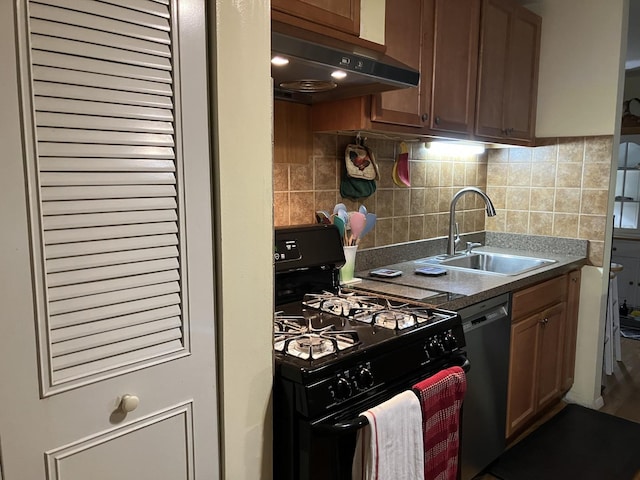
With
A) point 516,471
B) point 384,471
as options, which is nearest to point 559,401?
point 516,471

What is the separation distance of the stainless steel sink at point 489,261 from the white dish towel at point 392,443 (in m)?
1.39

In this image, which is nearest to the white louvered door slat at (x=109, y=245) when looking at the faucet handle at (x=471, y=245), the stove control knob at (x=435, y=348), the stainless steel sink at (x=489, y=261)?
the stove control knob at (x=435, y=348)

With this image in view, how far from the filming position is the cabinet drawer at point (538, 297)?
2.34 metres

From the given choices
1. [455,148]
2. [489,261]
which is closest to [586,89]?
[455,148]

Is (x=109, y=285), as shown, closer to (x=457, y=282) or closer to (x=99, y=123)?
(x=99, y=123)

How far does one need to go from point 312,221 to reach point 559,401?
6.63 feet

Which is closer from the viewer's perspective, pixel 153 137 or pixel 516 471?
pixel 153 137

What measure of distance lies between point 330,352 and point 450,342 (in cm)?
51

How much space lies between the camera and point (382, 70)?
1.67 metres

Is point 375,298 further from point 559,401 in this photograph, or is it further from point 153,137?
point 559,401

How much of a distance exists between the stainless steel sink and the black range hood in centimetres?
116

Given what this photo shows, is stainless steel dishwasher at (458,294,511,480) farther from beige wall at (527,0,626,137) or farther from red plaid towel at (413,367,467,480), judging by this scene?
beige wall at (527,0,626,137)

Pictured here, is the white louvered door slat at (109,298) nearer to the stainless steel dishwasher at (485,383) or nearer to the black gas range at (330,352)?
the black gas range at (330,352)

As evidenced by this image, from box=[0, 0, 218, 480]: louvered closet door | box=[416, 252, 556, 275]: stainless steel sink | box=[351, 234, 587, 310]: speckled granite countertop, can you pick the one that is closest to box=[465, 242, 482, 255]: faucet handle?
box=[416, 252, 556, 275]: stainless steel sink
